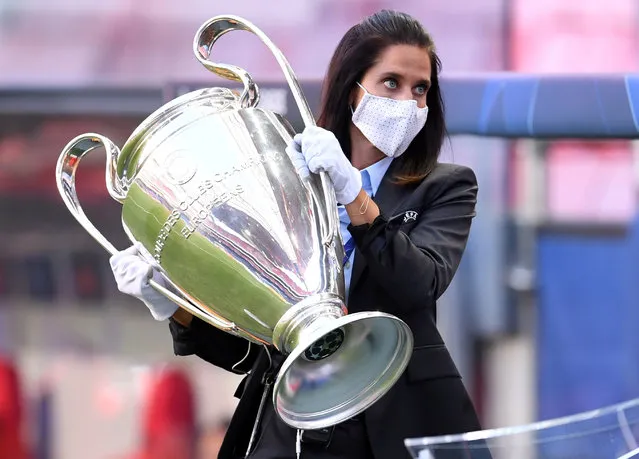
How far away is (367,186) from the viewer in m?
1.78

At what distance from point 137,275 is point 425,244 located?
1.26ft

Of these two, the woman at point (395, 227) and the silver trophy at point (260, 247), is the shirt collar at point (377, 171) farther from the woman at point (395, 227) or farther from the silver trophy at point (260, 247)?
the silver trophy at point (260, 247)

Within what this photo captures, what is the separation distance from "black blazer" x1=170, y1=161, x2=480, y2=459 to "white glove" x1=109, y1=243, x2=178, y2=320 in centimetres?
19

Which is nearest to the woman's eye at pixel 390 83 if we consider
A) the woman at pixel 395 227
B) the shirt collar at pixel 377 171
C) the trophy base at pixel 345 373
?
the woman at pixel 395 227

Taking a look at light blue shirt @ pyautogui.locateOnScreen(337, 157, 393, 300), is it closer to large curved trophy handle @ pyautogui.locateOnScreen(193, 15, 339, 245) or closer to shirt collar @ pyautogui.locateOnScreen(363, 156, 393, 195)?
shirt collar @ pyautogui.locateOnScreen(363, 156, 393, 195)

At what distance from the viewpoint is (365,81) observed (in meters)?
1.78

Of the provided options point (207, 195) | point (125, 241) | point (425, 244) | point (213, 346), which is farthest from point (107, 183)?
point (125, 241)

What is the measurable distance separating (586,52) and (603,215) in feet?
1.30

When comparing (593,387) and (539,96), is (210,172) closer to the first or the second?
(539,96)

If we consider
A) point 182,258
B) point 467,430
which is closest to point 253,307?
point 182,258

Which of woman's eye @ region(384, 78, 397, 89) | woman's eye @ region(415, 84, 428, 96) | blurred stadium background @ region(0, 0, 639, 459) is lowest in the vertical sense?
blurred stadium background @ region(0, 0, 639, 459)

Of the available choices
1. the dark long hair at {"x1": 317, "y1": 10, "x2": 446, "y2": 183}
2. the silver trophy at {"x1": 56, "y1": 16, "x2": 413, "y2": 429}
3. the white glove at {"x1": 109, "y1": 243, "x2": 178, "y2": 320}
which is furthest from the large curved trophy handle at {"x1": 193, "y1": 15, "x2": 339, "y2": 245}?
the white glove at {"x1": 109, "y1": 243, "x2": 178, "y2": 320}

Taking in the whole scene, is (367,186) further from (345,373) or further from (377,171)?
(345,373)

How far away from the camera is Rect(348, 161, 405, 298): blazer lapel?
171 centimetres
